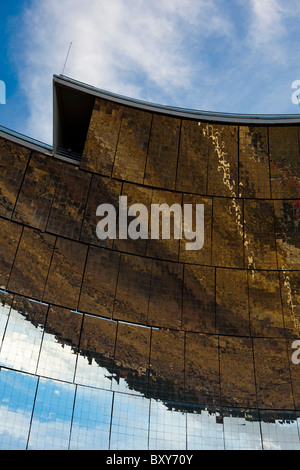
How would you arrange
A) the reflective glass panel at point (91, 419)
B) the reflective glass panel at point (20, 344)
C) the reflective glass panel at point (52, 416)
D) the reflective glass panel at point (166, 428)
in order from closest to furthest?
the reflective glass panel at point (52, 416)
the reflective glass panel at point (91, 419)
the reflective glass panel at point (20, 344)
the reflective glass panel at point (166, 428)

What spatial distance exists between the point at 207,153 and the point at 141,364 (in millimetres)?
6644

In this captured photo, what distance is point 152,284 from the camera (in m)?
15.0

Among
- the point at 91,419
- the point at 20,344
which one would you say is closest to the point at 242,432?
the point at 91,419

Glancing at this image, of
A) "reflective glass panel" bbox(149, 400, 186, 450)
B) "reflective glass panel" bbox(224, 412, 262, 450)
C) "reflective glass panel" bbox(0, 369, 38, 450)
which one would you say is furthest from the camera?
"reflective glass panel" bbox(224, 412, 262, 450)

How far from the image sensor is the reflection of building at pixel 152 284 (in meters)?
13.2

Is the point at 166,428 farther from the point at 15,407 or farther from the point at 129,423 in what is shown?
the point at 15,407

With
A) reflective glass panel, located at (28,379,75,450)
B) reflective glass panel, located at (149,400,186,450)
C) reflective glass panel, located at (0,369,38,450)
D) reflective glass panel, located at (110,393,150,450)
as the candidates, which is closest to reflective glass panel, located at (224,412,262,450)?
reflective glass panel, located at (149,400,186,450)

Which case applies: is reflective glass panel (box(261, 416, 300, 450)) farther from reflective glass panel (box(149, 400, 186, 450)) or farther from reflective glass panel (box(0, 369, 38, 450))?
reflective glass panel (box(0, 369, 38, 450))

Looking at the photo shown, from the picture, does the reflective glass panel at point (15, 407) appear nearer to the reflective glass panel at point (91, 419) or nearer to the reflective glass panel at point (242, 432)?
the reflective glass panel at point (91, 419)

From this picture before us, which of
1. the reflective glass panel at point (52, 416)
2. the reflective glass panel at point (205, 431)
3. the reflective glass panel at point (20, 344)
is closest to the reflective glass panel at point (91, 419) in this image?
the reflective glass panel at point (52, 416)

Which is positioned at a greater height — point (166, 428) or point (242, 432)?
point (242, 432)

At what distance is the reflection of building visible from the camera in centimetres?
1316

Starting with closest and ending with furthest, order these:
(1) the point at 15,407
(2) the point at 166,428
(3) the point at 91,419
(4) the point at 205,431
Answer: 1. (1) the point at 15,407
2. (3) the point at 91,419
3. (2) the point at 166,428
4. (4) the point at 205,431

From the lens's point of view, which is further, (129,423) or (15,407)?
(129,423)
